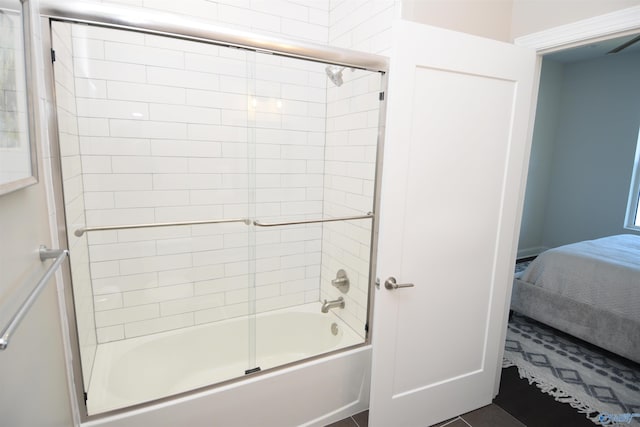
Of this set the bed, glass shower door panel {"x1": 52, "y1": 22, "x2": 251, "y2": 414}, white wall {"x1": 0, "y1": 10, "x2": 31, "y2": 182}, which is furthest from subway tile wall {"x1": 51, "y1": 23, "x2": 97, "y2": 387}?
the bed

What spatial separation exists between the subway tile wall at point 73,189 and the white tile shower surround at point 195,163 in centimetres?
11

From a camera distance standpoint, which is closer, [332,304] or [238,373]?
[238,373]

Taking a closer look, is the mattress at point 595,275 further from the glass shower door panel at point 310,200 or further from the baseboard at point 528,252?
the glass shower door panel at point 310,200

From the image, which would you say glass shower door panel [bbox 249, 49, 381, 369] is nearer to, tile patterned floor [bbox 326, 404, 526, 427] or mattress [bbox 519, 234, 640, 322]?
tile patterned floor [bbox 326, 404, 526, 427]

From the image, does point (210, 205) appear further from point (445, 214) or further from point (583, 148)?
point (583, 148)

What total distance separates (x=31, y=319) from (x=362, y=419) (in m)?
1.68

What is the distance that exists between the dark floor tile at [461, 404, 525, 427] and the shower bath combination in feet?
2.12

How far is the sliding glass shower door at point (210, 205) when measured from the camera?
74.6 inches

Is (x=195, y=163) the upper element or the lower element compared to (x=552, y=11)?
lower

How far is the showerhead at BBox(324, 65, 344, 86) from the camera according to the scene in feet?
6.97

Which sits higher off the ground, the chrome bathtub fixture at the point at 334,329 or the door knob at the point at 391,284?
the door knob at the point at 391,284

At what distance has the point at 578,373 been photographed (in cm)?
238

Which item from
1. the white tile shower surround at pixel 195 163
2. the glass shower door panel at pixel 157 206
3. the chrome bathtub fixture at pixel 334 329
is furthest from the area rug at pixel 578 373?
the glass shower door panel at pixel 157 206

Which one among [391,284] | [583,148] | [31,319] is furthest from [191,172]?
[583,148]
